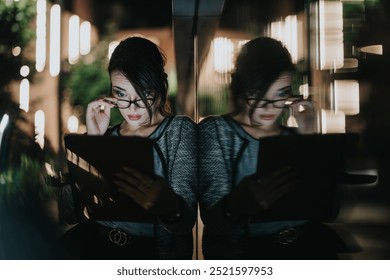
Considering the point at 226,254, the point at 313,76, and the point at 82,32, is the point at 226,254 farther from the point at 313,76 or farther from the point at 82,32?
the point at 82,32

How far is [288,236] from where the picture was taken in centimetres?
351

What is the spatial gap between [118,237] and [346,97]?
1707 mm

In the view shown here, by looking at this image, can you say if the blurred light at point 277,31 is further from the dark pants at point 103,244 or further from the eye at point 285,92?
the dark pants at point 103,244

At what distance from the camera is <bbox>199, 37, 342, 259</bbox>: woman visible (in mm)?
3441

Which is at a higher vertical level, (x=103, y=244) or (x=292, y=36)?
(x=292, y=36)

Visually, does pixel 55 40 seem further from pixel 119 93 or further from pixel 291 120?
pixel 291 120

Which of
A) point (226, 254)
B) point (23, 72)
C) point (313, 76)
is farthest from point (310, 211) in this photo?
point (23, 72)

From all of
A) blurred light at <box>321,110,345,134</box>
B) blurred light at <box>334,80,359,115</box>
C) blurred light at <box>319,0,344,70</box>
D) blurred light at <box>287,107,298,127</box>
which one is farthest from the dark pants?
blurred light at <box>319,0,344,70</box>

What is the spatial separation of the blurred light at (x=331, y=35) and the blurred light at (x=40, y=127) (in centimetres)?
181

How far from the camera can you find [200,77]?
11.3 feet

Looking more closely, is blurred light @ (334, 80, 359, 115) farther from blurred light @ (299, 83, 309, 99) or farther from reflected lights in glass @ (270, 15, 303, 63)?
reflected lights in glass @ (270, 15, 303, 63)

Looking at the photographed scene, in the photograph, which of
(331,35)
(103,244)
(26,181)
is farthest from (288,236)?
(26,181)

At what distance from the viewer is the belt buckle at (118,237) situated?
11.6ft

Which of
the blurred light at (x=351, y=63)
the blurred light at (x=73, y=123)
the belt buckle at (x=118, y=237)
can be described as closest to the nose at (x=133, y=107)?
the blurred light at (x=73, y=123)
